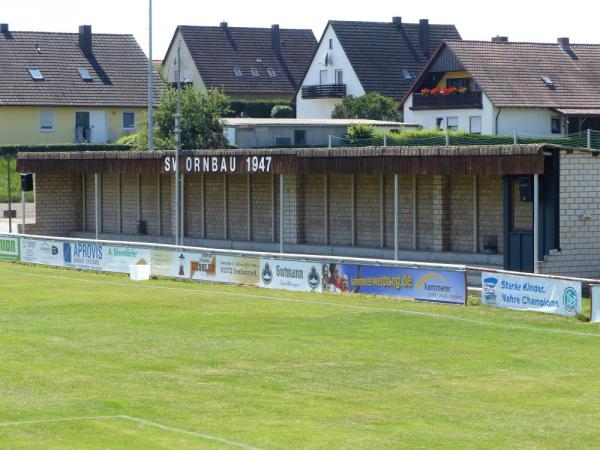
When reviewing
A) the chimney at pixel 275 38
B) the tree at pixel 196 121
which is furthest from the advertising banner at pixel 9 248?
the chimney at pixel 275 38

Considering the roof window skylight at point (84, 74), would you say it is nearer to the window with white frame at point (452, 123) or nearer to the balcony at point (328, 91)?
the balcony at point (328, 91)

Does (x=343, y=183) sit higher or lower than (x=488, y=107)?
lower

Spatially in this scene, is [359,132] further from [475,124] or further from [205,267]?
[205,267]

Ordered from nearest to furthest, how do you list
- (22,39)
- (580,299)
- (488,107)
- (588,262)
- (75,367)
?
1. (75,367)
2. (580,299)
3. (588,262)
4. (488,107)
5. (22,39)

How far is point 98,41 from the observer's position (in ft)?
290

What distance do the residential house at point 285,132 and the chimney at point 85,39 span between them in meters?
21.9

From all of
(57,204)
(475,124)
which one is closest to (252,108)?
(475,124)

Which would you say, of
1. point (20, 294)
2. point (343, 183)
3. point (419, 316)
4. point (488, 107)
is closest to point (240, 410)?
point (419, 316)

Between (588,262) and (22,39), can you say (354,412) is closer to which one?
(588,262)

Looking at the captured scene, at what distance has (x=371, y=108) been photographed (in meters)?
80.2

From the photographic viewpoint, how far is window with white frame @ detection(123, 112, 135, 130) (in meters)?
84.7

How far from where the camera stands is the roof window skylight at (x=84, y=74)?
8450cm

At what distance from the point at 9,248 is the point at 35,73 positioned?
125 ft

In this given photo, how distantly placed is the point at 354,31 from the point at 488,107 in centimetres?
2122
